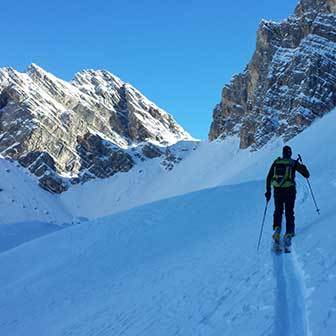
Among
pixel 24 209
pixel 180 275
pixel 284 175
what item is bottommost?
pixel 180 275

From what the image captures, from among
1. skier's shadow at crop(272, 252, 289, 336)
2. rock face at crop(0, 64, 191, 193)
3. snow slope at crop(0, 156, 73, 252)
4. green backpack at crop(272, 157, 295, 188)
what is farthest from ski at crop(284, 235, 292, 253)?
rock face at crop(0, 64, 191, 193)

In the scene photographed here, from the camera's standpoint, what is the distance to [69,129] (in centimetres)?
16362

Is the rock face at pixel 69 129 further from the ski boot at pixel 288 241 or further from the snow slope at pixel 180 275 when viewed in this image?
the ski boot at pixel 288 241

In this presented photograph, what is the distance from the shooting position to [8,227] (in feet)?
374

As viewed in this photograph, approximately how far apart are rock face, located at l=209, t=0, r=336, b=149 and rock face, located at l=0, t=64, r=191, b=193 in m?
49.4

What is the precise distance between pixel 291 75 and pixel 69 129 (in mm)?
83656

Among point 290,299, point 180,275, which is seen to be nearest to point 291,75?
point 180,275

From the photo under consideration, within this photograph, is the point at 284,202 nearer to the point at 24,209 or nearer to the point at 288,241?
the point at 288,241

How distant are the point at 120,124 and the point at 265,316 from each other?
576 ft

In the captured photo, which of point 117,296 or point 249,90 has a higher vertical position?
point 249,90

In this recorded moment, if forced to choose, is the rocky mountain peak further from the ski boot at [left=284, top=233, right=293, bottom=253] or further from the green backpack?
the ski boot at [left=284, top=233, right=293, bottom=253]

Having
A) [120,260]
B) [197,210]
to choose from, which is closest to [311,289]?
[120,260]

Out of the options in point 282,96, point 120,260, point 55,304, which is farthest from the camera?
point 282,96

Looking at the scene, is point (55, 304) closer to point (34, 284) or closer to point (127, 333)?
point (34, 284)
